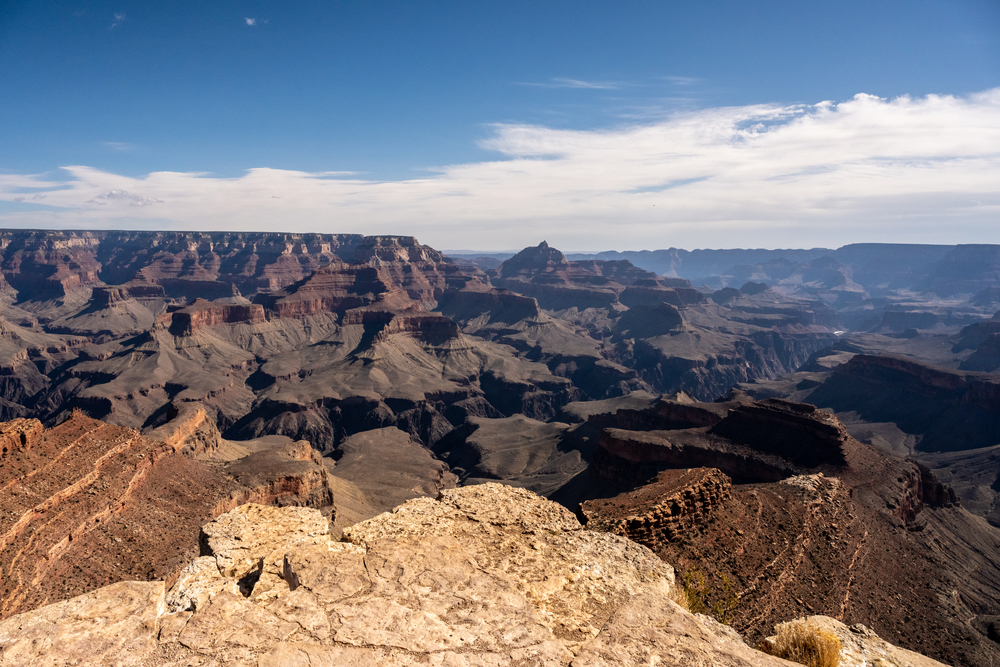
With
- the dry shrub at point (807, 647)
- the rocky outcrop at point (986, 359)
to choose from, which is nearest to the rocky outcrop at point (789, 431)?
the dry shrub at point (807, 647)

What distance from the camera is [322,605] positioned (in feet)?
38.9

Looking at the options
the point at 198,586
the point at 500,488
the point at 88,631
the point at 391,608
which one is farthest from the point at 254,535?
the point at 500,488

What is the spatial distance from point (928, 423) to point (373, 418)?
432 feet

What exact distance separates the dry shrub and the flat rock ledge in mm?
598

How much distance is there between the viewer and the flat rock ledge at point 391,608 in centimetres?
1030

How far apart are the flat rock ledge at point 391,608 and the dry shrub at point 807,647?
598 millimetres

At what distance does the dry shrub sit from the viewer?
13.4 metres

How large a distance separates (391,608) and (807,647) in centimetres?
1135

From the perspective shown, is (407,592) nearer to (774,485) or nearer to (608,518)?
(608,518)

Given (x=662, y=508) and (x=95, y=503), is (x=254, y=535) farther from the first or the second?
(x=95, y=503)

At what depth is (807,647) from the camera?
539 inches

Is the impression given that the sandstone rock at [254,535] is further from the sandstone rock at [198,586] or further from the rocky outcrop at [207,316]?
the rocky outcrop at [207,316]

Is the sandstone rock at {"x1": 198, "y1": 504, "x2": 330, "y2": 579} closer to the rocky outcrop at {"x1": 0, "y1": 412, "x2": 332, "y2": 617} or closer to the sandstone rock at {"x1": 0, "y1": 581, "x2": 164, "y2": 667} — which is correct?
the sandstone rock at {"x1": 0, "y1": 581, "x2": 164, "y2": 667}

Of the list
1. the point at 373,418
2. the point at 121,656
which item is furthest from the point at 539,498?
the point at 373,418
